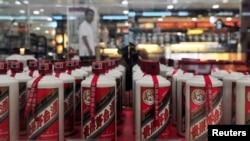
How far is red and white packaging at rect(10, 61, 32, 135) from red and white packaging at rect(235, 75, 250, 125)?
0.78 metres

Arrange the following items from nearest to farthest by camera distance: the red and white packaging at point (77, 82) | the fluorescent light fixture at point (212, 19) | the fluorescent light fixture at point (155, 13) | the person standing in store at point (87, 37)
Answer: the red and white packaging at point (77, 82) → the fluorescent light fixture at point (155, 13) → the person standing in store at point (87, 37) → the fluorescent light fixture at point (212, 19)

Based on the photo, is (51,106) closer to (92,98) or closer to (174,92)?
(92,98)

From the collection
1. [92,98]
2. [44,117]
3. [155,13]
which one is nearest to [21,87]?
[44,117]

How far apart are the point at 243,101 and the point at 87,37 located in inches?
111

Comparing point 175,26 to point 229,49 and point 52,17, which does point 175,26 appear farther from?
point 52,17

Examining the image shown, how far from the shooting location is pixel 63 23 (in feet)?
16.5

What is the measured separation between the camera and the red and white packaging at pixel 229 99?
1290 millimetres

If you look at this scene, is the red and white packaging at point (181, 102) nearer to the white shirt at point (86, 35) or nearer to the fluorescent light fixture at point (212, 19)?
the white shirt at point (86, 35)

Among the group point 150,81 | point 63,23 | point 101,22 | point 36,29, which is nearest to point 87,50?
point 101,22

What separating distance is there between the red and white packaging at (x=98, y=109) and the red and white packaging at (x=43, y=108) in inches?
3.8

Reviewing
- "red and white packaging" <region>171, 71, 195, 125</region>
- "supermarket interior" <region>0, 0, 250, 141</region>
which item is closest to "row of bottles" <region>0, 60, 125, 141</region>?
"supermarket interior" <region>0, 0, 250, 141</region>

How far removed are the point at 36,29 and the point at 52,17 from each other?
0.33m

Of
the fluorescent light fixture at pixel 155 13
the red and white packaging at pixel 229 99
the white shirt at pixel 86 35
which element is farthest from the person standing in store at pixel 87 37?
the red and white packaging at pixel 229 99

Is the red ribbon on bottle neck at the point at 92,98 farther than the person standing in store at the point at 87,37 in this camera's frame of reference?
No
